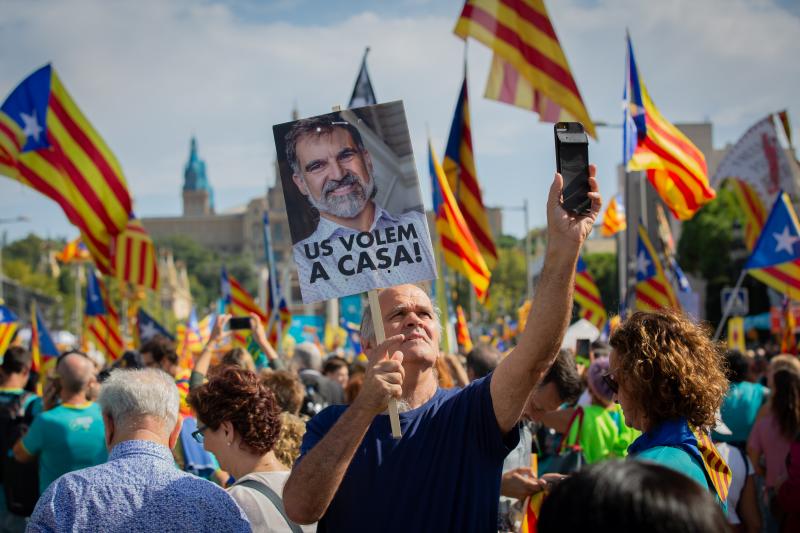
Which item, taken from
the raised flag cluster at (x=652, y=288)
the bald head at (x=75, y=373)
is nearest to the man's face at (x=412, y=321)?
the bald head at (x=75, y=373)

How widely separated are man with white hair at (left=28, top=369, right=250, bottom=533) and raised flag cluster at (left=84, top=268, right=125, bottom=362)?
10248 mm

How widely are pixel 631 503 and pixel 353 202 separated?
1710 millimetres

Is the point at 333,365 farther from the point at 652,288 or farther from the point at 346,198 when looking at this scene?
the point at 346,198

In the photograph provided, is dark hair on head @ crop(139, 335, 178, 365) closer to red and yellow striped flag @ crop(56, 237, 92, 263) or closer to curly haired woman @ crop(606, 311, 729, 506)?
curly haired woman @ crop(606, 311, 729, 506)

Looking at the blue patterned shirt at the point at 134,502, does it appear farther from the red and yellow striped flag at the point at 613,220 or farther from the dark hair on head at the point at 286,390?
the red and yellow striped flag at the point at 613,220

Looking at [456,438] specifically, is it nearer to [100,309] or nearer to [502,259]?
[100,309]

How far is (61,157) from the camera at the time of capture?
912cm

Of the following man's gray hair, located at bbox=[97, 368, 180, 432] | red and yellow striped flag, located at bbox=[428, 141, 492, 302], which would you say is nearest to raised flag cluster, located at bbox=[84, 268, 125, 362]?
red and yellow striped flag, located at bbox=[428, 141, 492, 302]

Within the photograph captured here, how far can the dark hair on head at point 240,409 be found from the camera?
3697 mm

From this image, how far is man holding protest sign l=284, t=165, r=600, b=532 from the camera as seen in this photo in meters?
2.58

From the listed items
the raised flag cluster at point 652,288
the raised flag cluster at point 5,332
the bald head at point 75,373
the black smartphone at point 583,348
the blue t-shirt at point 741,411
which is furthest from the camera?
the raised flag cluster at point 5,332

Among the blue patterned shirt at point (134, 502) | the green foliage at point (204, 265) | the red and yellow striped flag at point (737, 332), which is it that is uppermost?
the blue patterned shirt at point (134, 502)

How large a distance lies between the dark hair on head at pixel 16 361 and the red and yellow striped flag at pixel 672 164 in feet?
17.1

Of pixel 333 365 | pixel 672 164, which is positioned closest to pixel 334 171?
pixel 672 164
